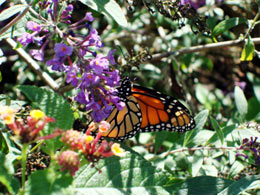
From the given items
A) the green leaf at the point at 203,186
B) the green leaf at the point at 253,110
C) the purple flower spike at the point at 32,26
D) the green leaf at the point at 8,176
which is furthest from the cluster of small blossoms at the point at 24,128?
the green leaf at the point at 253,110

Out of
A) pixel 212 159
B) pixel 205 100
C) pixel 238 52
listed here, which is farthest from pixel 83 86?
pixel 238 52

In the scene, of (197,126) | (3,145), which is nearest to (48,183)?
(3,145)

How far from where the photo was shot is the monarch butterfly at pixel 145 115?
1911mm

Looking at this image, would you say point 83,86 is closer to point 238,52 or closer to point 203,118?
point 203,118

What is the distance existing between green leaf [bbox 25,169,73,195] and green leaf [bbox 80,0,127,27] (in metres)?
0.74

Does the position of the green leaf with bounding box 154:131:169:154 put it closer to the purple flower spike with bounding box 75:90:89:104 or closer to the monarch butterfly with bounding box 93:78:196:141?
the monarch butterfly with bounding box 93:78:196:141

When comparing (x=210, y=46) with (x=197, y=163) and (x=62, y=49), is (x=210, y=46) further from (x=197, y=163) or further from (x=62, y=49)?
→ (x=62, y=49)

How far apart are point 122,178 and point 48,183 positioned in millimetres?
308

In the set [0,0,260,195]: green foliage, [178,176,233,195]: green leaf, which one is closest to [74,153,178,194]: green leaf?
[0,0,260,195]: green foliage

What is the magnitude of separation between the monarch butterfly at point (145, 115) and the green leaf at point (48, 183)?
1013mm

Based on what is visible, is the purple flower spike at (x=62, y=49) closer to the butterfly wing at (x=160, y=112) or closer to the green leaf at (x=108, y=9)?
the green leaf at (x=108, y=9)

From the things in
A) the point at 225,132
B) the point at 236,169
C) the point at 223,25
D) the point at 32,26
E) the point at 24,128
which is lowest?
the point at 236,169

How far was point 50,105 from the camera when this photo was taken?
43.1 inches

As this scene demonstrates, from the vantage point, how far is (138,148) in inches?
85.5
